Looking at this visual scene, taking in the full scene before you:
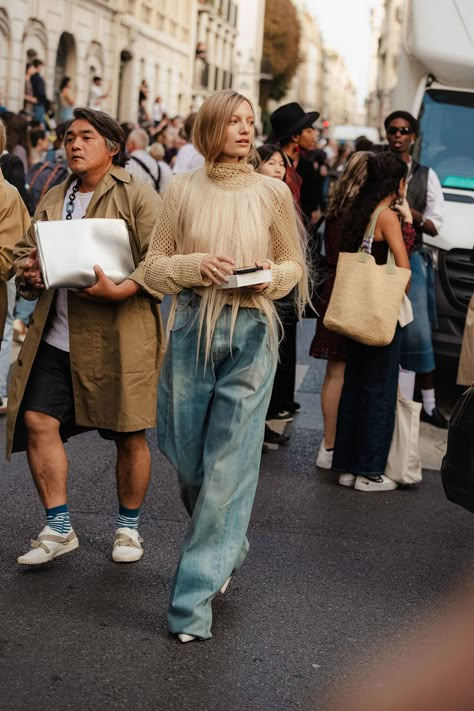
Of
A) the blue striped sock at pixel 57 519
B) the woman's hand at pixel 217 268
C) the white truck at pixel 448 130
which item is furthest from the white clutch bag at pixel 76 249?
the white truck at pixel 448 130

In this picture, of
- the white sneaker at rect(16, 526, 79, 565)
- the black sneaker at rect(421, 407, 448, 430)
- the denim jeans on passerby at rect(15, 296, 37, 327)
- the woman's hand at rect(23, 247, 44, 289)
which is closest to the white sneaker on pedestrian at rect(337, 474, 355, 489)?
the black sneaker at rect(421, 407, 448, 430)

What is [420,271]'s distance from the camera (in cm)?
806

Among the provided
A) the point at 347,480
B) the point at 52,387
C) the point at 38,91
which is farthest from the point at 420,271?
the point at 38,91

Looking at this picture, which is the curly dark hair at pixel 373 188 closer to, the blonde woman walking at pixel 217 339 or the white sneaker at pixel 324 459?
the white sneaker at pixel 324 459

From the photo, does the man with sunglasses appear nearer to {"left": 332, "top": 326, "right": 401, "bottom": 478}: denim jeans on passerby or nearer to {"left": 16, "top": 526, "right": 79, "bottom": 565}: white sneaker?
{"left": 332, "top": 326, "right": 401, "bottom": 478}: denim jeans on passerby

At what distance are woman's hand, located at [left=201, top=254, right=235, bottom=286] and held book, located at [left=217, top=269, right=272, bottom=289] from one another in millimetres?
18

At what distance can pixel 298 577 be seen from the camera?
5285mm

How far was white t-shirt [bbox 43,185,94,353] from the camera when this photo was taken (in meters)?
5.21

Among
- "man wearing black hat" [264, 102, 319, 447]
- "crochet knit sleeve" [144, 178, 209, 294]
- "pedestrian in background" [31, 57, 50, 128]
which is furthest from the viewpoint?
"pedestrian in background" [31, 57, 50, 128]

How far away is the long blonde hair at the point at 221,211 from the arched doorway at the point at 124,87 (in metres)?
39.2

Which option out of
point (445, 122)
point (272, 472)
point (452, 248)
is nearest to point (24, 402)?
point (272, 472)

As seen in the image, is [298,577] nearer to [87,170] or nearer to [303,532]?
[303,532]

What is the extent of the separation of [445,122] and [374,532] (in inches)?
200

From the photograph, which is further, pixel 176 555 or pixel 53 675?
pixel 176 555
